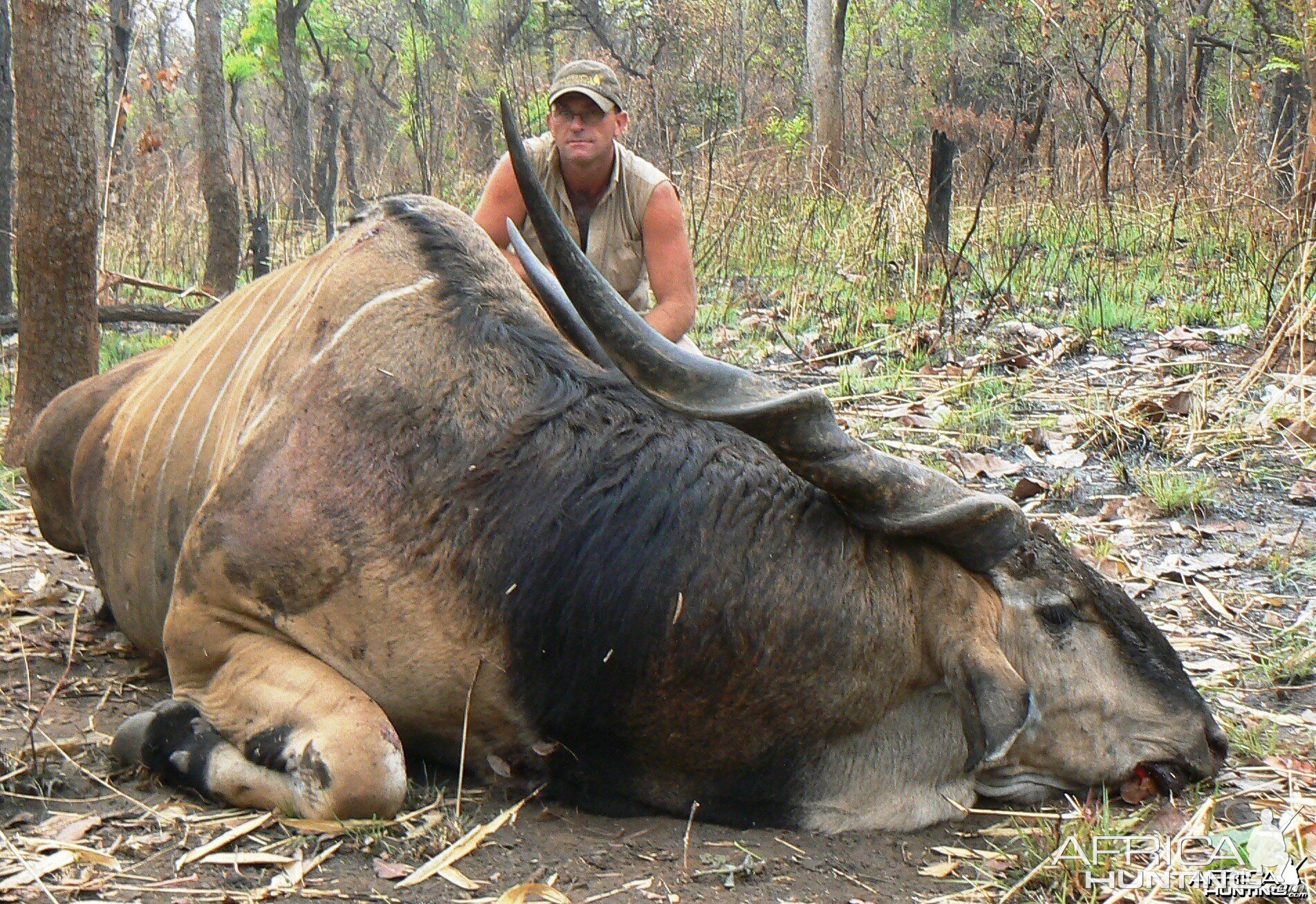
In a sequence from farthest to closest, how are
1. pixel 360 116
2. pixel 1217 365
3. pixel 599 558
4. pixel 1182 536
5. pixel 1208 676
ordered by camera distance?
pixel 360 116 → pixel 1217 365 → pixel 1182 536 → pixel 1208 676 → pixel 599 558

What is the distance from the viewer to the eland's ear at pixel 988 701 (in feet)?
9.59

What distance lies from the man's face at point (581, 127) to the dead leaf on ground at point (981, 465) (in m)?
1.93

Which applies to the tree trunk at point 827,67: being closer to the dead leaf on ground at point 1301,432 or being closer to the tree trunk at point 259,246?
the tree trunk at point 259,246

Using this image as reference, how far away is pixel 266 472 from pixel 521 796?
0.93 m

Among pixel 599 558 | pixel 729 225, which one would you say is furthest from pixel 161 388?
pixel 729 225

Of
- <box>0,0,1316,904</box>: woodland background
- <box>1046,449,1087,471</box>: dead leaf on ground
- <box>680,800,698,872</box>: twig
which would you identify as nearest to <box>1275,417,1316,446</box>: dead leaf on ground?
<box>0,0,1316,904</box>: woodland background

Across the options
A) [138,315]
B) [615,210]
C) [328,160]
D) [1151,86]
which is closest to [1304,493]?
[615,210]

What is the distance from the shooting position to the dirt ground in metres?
2.66

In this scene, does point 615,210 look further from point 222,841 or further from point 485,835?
point 222,841

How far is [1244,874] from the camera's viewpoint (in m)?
2.71

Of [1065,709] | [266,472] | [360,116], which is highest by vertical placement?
[360,116]

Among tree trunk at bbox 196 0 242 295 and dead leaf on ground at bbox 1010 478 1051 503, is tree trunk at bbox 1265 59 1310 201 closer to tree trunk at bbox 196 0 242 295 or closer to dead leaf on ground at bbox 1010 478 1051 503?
dead leaf on ground at bbox 1010 478 1051 503

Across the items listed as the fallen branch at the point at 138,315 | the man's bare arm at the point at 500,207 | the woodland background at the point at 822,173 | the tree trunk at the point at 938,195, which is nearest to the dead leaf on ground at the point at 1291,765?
the woodland background at the point at 822,173

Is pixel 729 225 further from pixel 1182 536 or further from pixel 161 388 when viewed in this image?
pixel 161 388
